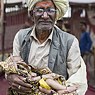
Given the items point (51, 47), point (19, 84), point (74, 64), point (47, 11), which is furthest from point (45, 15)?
point (19, 84)

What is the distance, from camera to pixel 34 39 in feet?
8.68

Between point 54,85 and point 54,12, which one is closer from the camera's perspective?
point 54,85

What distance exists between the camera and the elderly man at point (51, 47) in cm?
253

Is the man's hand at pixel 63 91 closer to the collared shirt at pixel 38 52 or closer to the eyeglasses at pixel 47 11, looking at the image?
the collared shirt at pixel 38 52

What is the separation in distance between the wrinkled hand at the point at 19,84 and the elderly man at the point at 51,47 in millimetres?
17

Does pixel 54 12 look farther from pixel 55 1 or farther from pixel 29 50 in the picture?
pixel 29 50

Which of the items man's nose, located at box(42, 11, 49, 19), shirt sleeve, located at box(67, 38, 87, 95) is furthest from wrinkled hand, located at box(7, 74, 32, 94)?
man's nose, located at box(42, 11, 49, 19)

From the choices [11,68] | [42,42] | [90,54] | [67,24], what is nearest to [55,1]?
[42,42]

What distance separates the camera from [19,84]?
241cm

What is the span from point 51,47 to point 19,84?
0.37 meters

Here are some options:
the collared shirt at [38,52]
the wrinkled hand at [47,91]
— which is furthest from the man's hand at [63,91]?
the collared shirt at [38,52]

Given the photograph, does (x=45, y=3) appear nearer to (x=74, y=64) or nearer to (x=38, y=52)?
(x=38, y=52)

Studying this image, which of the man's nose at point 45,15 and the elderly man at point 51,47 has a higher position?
the man's nose at point 45,15

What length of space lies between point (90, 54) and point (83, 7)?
167 centimetres
